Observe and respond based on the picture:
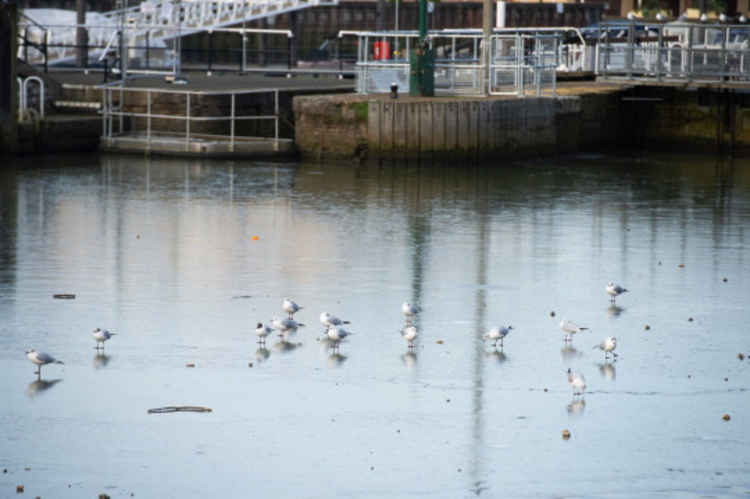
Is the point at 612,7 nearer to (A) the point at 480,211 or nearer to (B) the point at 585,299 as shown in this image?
(A) the point at 480,211

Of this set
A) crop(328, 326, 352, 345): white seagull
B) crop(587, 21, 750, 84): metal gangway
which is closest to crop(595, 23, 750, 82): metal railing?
crop(587, 21, 750, 84): metal gangway

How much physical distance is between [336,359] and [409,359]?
65 centimetres

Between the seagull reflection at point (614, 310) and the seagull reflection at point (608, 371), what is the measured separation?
7.71 feet

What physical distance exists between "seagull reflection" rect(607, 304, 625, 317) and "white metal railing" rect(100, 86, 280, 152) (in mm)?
16685

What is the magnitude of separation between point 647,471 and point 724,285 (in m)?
7.54

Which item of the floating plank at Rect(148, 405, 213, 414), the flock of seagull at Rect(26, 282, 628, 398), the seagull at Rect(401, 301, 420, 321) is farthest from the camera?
the seagull at Rect(401, 301, 420, 321)

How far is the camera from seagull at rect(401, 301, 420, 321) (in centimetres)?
1399

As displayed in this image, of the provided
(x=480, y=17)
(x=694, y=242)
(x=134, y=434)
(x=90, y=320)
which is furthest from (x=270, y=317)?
(x=480, y=17)

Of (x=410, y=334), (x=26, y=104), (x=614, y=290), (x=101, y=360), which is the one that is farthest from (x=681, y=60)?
(x=101, y=360)

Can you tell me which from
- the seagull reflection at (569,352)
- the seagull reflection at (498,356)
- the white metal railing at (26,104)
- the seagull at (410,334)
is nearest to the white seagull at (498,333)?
the seagull reflection at (498,356)

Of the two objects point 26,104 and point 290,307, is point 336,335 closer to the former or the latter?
point 290,307

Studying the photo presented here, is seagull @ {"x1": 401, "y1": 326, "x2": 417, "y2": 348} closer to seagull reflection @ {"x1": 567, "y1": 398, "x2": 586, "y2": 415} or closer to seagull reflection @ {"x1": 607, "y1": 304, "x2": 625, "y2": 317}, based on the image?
seagull reflection @ {"x1": 567, "y1": 398, "x2": 586, "y2": 415}

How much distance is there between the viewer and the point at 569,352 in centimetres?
1312

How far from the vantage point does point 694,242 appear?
67.4ft
